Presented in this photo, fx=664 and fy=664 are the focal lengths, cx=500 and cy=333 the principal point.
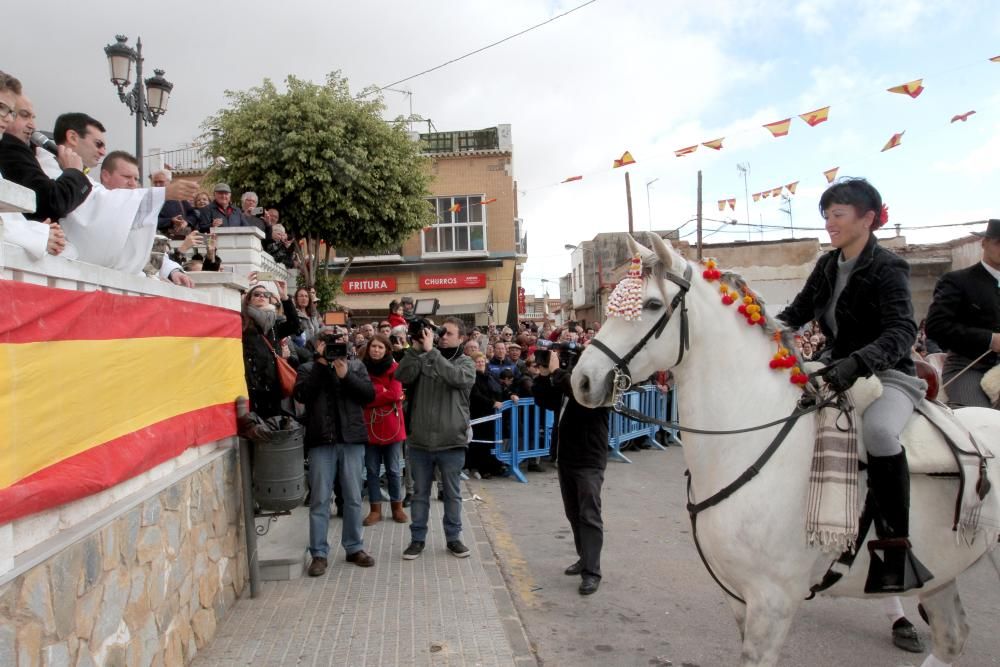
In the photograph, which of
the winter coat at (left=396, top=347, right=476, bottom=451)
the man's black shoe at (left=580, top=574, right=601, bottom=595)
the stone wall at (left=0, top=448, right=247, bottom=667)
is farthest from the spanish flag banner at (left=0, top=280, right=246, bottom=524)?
the man's black shoe at (left=580, top=574, right=601, bottom=595)

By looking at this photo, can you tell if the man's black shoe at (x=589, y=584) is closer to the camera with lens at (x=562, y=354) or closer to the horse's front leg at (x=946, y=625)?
the camera with lens at (x=562, y=354)

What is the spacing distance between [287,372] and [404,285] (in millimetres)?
21281

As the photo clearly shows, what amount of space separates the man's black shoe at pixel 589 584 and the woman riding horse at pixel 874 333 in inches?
101

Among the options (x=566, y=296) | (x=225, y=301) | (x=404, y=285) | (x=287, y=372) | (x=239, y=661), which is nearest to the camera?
(x=239, y=661)

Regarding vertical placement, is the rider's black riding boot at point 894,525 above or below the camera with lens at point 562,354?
below

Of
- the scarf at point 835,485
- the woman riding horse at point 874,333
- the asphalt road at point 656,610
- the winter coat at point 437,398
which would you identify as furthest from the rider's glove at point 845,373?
the winter coat at point 437,398

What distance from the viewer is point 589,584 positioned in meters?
5.35

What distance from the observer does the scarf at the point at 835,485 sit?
291cm

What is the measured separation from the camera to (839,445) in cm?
302

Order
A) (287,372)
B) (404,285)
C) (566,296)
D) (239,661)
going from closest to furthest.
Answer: (239,661)
(287,372)
(404,285)
(566,296)

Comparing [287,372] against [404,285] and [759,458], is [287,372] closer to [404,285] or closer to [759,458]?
[759,458]

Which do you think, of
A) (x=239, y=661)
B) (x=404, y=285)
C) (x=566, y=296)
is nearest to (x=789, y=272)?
(x=404, y=285)

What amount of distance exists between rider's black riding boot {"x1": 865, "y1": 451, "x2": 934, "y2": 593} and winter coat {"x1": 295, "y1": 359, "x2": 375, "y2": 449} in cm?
393

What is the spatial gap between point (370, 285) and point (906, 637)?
24110 mm
